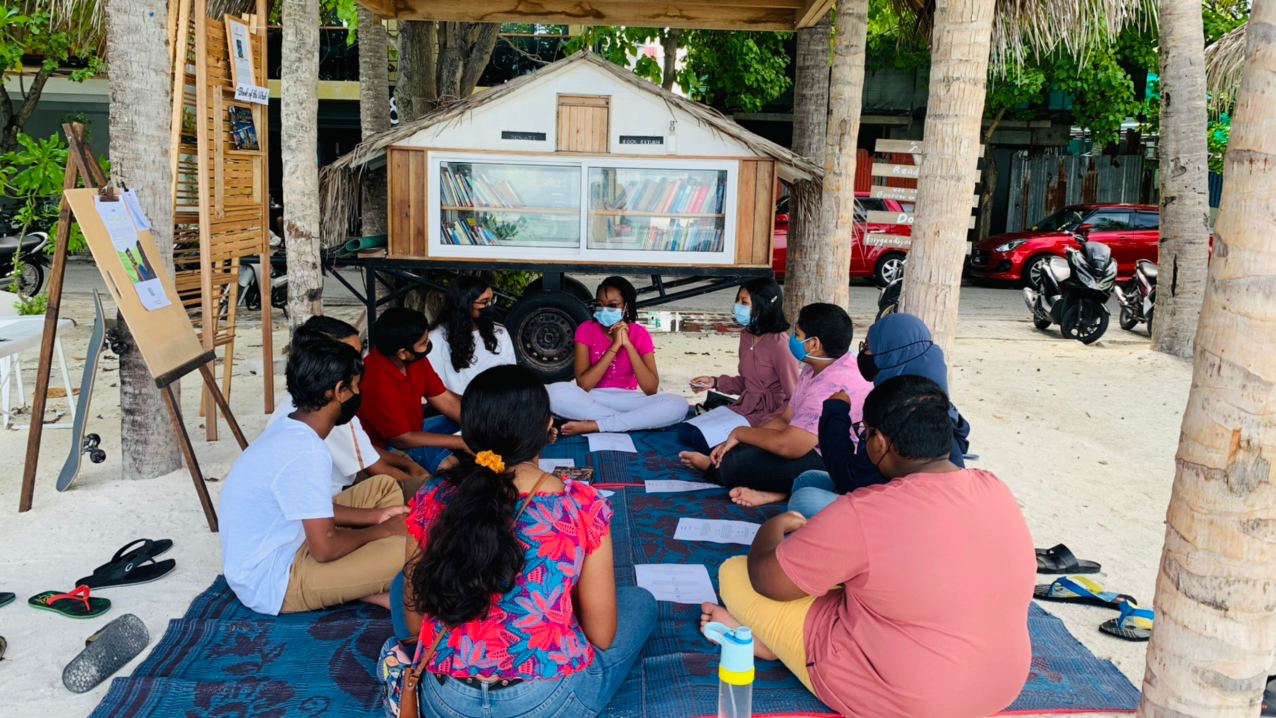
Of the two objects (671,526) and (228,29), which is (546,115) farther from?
(671,526)

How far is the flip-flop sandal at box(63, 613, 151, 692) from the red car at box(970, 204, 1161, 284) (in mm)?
14652

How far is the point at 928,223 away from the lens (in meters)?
5.04

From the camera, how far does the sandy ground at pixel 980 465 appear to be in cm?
369

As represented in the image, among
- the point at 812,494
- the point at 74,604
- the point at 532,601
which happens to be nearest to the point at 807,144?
the point at 812,494

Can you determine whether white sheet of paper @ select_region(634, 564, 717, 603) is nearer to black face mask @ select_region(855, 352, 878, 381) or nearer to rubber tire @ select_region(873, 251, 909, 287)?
black face mask @ select_region(855, 352, 878, 381)

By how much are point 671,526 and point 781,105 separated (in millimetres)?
17193

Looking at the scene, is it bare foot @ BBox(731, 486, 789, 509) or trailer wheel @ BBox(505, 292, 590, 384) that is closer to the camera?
bare foot @ BBox(731, 486, 789, 509)

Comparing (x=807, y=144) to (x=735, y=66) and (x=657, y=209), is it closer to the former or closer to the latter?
(x=657, y=209)

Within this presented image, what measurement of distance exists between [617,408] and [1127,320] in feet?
26.2

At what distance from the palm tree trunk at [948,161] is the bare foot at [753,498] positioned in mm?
1180

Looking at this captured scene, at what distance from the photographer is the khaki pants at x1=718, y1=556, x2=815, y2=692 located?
118 inches

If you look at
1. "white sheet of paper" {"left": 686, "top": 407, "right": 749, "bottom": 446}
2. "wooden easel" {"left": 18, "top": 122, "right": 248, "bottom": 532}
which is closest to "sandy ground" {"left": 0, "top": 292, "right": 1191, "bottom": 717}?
"wooden easel" {"left": 18, "top": 122, "right": 248, "bottom": 532}

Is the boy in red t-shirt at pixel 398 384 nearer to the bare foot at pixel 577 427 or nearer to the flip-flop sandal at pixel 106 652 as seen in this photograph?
the bare foot at pixel 577 427

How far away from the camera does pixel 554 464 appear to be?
5.47 metres
